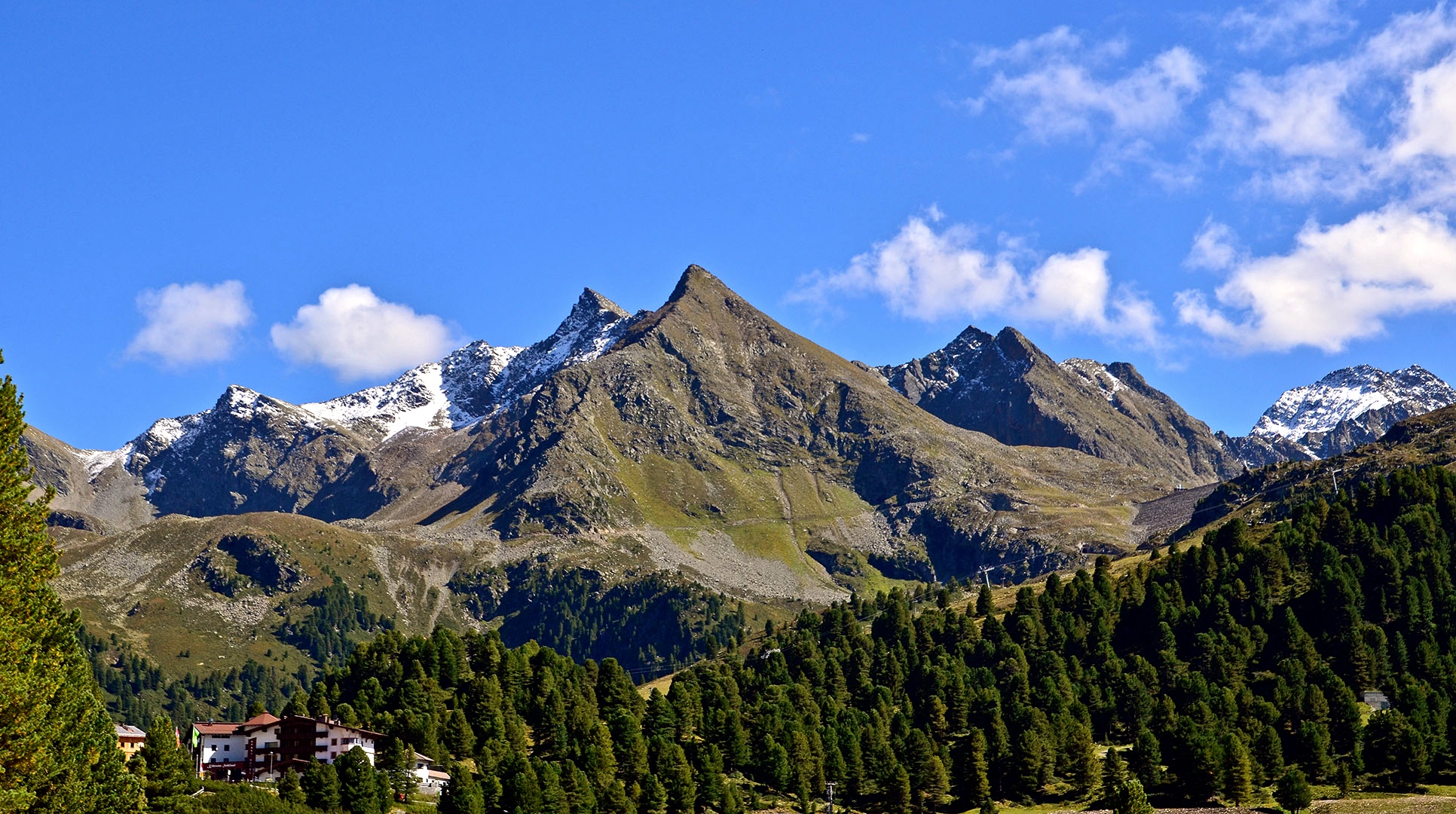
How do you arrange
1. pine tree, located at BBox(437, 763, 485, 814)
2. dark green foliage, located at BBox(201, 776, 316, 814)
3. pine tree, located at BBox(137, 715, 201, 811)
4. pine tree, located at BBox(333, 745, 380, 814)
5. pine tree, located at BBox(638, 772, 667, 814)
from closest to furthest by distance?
pine tree, located at BBox(137, 715, 201, 811)
dark green foliage, located at BBox(201, 776, 316, 814)
pine tree, located at BBox(333, 745, 380, 814)
pine tree, located at BBox(437, 763, 485, 814)
pine tree, located at BBox(638, 772, 667, 814)

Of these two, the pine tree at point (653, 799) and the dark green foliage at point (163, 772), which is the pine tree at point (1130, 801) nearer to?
the pine tree at point (653, 799)

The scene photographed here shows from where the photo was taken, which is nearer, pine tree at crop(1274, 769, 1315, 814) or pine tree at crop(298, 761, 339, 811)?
pine tree at crop(298, 761, 339, 811)

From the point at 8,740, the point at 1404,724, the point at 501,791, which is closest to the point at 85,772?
the point at 8,740

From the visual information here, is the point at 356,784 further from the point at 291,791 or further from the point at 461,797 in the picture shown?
the point at 461,797

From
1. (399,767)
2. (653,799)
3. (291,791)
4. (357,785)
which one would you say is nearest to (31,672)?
(357,785)

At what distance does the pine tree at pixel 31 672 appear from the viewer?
7144cm

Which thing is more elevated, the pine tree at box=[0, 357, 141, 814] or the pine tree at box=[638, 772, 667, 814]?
the pine tree at box=[0, 357, 141, 814]

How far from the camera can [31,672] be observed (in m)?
71.6

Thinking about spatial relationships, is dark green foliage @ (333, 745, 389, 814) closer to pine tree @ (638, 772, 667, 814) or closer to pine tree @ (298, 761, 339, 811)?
pine tree @ (298, 761, 339, 811)

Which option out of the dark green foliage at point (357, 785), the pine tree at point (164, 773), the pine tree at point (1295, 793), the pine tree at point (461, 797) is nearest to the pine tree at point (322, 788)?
the dark green foliage at point (357, 785)

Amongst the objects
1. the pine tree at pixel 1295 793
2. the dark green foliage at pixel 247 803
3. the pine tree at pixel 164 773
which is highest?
the pine tree at pixel 164 773

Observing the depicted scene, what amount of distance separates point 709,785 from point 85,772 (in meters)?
117

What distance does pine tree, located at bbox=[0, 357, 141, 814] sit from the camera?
7144 centimetres

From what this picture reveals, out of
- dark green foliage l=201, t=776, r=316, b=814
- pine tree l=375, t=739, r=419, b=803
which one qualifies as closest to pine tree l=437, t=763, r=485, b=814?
pine tree l=375, t=739, r=419, b=803
